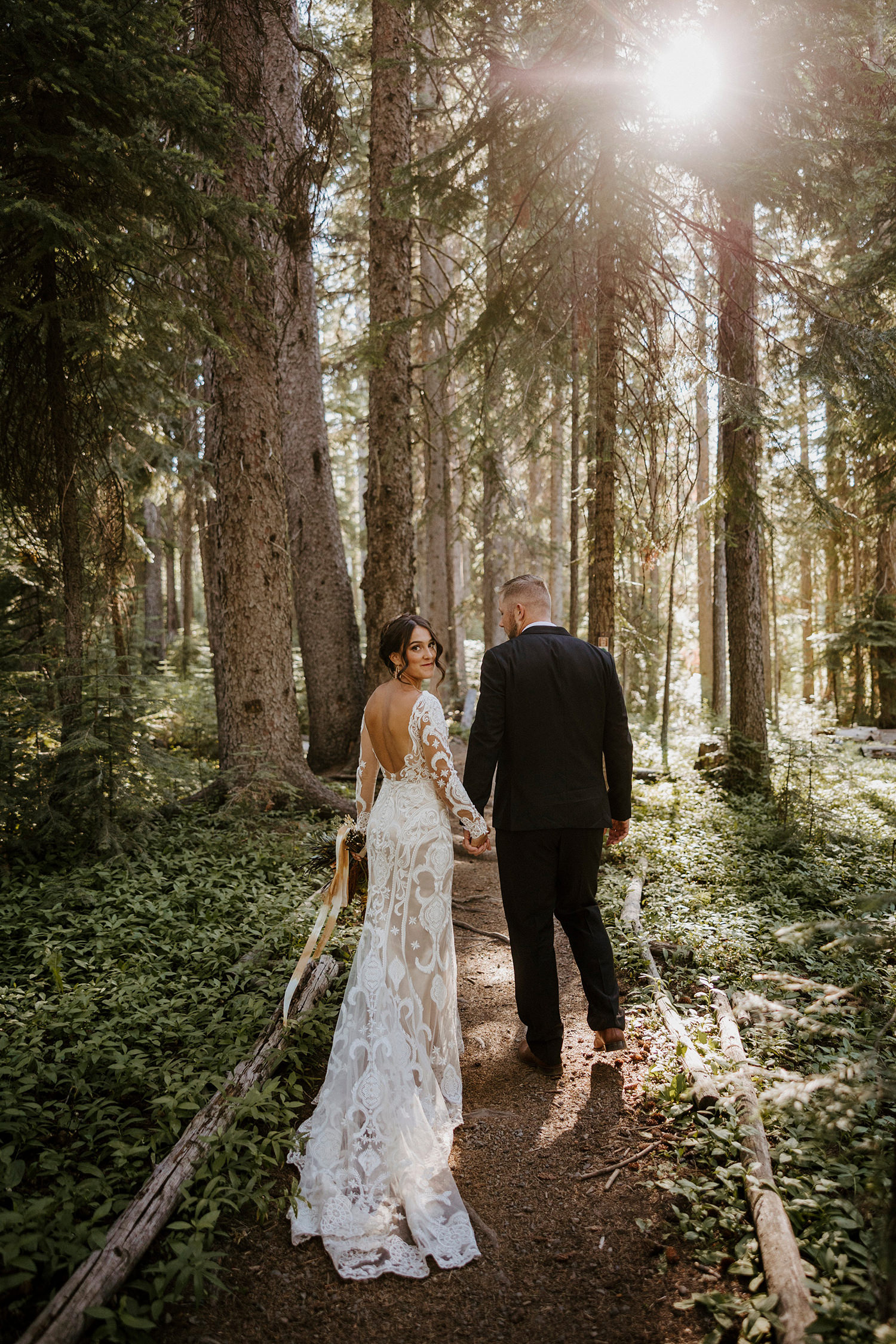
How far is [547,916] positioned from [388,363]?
6.28m

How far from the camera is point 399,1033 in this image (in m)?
3.55

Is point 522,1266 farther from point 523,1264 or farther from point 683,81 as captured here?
point 683,81

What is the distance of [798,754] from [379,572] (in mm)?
6420

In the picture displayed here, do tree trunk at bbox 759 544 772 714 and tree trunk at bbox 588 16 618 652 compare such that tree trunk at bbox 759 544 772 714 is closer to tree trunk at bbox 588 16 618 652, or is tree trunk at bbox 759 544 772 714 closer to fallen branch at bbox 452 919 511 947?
A: tree trunk at bbox 588 16 618 652

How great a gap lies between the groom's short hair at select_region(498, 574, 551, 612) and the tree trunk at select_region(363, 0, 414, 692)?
3.81 metres

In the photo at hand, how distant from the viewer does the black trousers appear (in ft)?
13.1

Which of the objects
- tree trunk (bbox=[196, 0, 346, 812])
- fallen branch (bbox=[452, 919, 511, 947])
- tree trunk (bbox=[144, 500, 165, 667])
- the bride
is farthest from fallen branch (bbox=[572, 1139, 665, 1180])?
tree trunk (bbox=[144, 500, 165, 667])

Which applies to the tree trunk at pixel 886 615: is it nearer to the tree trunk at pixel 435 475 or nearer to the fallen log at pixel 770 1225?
the tree trunk at pixel 435 475

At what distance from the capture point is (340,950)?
508cm

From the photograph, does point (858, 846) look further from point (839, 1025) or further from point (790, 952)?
point (839, 1025)

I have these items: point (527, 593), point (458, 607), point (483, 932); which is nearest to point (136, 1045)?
point (483, 932)

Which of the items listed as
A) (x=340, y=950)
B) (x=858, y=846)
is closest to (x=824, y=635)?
(x=858, y=846)

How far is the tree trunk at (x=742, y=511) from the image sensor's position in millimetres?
8961

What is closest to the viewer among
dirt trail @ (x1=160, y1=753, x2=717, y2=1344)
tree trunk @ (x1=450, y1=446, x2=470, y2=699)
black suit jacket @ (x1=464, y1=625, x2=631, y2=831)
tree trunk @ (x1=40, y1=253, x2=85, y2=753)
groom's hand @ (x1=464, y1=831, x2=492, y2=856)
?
dirt trail @ (x1=160, y1=753, x2=717, y2=1344)
